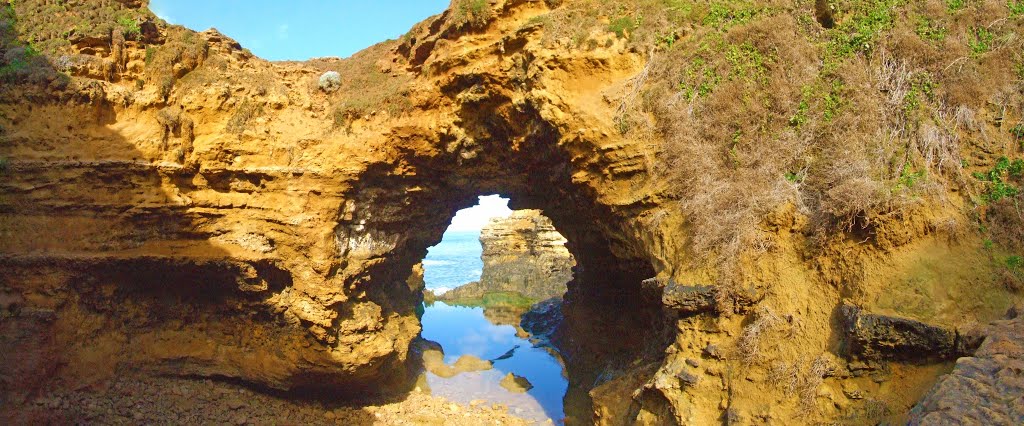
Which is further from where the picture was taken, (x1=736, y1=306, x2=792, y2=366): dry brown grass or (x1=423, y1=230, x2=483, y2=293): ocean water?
(x1=423, y1=230, x2=483, y2=293): ocean water

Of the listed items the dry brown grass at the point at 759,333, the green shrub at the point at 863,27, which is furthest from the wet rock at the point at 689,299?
the green shrub at the point at 863,27

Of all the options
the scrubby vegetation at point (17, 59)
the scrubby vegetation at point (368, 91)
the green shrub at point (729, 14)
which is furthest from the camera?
the scrubby vegetation at point (368, 91)

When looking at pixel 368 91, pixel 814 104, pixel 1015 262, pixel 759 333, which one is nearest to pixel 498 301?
pixel 368 91

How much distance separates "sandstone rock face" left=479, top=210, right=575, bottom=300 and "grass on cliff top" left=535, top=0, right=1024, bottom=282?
58.9 ft

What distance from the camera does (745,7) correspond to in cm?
881

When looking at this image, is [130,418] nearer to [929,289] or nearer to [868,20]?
[929,289]

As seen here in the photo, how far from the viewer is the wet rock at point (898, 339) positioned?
4918mm

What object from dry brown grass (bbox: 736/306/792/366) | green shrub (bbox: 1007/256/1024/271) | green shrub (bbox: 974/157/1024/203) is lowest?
dry brown grass (bbox: 736/306/792/366)

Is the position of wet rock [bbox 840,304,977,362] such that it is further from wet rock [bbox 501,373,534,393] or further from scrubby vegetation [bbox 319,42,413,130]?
wet rock [bbox 501,373,534,393]

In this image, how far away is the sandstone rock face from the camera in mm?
26891

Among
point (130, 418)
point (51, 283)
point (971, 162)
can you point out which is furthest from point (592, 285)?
point (51, 283)

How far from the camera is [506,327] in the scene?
2191cm

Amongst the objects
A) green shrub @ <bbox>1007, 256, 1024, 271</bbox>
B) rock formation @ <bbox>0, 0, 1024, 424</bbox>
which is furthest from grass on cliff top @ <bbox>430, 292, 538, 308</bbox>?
green shrub @ <bbox>1007, 256, 1024, 271</bbox>

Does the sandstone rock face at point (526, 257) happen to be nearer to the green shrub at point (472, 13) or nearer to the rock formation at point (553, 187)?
the rock formation at point (553, 187)
